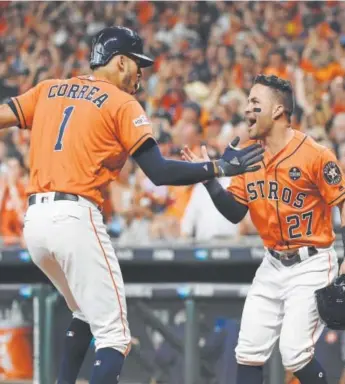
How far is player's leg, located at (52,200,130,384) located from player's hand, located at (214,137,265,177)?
64 centimetres

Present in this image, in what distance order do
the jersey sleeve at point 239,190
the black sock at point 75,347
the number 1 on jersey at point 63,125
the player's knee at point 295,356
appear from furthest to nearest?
the jersey sleeve at point 239,190, the black sock at point 75,347, the player's knee at point 295,356, the number 1 on jersey at point 63,125

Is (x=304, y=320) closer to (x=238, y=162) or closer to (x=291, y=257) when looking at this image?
(x=291, y=257)

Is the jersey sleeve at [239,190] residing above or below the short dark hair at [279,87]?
below

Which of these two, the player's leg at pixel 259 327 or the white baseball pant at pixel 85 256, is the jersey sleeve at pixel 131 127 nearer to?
the white baseball pant at pixel 85 256

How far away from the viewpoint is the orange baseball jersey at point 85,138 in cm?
475

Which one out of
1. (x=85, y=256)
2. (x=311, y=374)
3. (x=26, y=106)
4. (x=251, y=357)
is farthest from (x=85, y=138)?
(x=311, y=374)

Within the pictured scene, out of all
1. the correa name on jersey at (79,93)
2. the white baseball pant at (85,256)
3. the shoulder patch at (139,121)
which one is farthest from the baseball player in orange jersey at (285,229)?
the white baseball pant at (85,256)

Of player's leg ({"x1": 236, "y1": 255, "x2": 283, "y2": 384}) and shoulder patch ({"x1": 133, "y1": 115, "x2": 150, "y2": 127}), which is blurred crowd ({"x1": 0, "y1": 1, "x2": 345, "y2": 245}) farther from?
shoulder patch ({"x1": 133, "y1": 115, "x2": 150, "y2": 127})

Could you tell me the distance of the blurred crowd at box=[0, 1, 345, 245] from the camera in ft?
28.2

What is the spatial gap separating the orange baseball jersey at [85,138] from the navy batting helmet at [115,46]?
0.16 meters

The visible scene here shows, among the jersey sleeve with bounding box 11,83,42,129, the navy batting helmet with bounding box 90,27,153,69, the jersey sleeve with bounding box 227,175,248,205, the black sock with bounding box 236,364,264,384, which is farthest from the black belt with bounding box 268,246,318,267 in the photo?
the jersey sleeve with bounding box 11,83,42,129

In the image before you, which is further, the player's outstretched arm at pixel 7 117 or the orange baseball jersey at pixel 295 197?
the orange baseball jersey at pixel 295 197

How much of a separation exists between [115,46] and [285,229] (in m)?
1.27

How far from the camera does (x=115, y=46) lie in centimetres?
496
